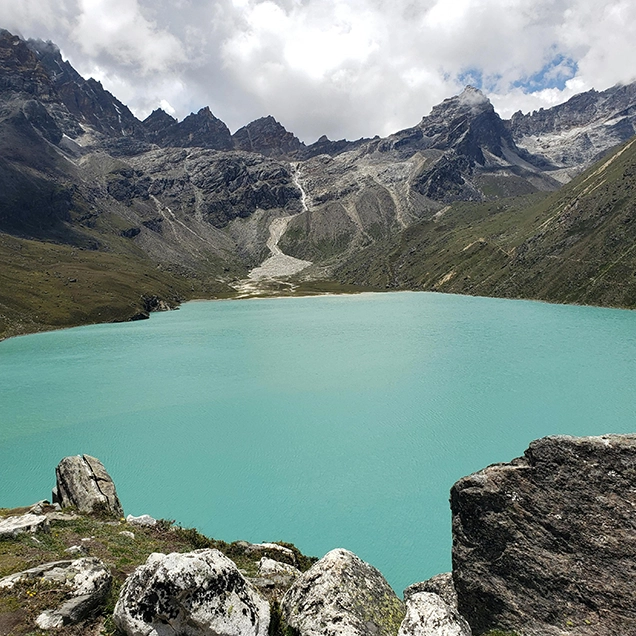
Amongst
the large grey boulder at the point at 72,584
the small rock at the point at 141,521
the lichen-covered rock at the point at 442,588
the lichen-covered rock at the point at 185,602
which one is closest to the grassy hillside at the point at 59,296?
the small rock at the point at 141,521

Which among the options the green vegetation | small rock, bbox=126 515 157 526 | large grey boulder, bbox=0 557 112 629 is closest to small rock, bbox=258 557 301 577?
the green vegetation

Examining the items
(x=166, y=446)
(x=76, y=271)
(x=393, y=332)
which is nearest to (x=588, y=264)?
(x=393, y=332)

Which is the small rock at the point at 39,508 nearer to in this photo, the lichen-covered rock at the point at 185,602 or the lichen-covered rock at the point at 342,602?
the lichen-covered rock at the point at 185,602

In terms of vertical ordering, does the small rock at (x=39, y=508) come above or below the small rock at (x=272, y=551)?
above

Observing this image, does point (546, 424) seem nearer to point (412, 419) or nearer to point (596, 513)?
point (412, 419)

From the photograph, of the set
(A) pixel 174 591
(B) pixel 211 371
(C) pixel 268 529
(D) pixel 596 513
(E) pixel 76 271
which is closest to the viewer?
(A) pixel 174 591

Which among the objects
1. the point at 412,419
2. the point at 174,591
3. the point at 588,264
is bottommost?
the point at 412,419

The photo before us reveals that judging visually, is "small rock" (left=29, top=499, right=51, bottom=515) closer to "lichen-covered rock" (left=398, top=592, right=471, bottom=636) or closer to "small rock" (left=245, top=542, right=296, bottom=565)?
"small rock" (left=245, top=542, right=296, bottom=565)

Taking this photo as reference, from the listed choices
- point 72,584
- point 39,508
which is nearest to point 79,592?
point 72,584
